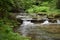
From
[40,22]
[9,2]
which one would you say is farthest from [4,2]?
[40,22]

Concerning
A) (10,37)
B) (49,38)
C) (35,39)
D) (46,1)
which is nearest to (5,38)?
(10,37)

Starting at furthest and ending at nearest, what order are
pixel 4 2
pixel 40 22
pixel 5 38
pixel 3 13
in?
pixel 40 22
pixel 3 13
pixel 4 2
pixel 5 38

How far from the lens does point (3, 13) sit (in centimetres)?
1742

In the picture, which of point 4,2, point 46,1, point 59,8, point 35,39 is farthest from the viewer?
point 46,1

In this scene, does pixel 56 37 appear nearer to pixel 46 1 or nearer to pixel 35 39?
pixel 35 39

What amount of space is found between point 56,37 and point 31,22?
376 inches

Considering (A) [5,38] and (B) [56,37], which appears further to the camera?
(B) [56,37]

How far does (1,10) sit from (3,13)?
1.35ft

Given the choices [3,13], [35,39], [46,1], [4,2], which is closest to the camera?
[35,39]

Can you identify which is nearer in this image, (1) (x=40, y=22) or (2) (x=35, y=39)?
(2) (x=35, y=39)

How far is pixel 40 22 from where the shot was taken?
24953 millimetres

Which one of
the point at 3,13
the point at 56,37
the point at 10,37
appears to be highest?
the point at 3,13

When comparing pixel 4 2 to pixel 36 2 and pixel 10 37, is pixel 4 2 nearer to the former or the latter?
pixel 10 37

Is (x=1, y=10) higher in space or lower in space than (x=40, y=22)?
higher
